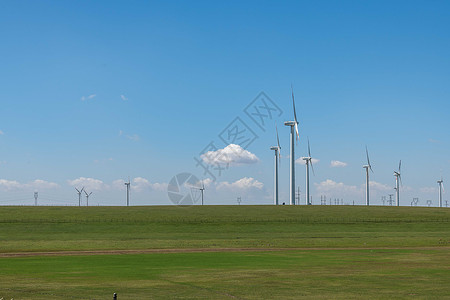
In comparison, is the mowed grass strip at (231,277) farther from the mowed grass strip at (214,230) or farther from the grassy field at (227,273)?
the mowed grass strip at (214,230)

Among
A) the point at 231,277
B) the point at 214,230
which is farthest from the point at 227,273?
the point at 214,230

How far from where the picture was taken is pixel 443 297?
81.1 feet

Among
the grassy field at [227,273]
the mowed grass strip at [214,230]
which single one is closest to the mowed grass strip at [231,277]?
the grassy field at [227,273]

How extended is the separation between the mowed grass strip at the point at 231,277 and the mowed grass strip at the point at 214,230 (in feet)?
64.2

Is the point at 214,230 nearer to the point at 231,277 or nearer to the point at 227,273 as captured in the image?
the point at 227,273

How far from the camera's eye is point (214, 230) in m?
96.7

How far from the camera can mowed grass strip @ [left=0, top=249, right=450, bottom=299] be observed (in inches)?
1023

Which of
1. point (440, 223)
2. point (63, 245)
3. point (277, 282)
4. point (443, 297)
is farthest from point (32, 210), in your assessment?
point (443, 297)

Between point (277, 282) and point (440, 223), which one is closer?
point (277, 282)

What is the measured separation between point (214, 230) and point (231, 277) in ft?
213

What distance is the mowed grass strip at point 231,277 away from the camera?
2598cm

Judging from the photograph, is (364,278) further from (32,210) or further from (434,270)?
(32,210)

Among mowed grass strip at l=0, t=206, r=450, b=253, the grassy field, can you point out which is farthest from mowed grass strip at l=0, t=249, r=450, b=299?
mowed grass strip at l=0, t=206, r=450, b=253

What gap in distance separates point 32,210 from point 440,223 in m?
101
